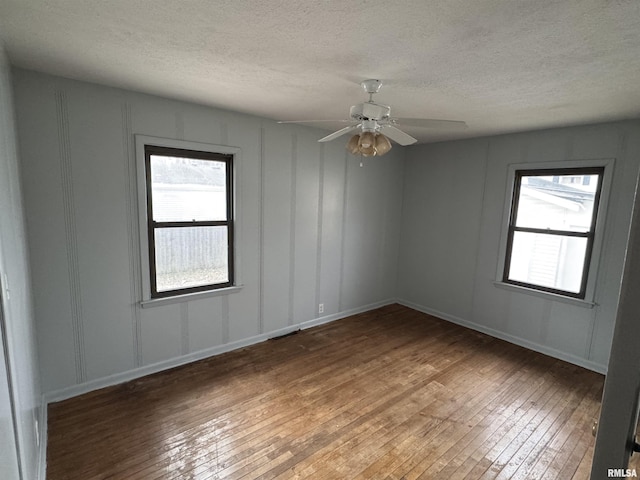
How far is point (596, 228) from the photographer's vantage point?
3.23 m

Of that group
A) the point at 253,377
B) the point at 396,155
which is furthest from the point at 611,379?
the point at 396,155

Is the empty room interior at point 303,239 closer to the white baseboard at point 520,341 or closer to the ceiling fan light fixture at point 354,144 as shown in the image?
the white baseboard at point 520,341

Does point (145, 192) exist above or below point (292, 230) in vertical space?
above

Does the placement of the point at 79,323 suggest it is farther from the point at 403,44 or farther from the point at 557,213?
the point at 557,213

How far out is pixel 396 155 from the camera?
16.1 feet

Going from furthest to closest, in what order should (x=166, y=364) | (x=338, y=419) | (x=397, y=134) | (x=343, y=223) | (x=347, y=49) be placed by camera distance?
(x=343, y=223) < (x=166, y=364) < (x=338, y=419) < (x=397, y=134) < (x=347, y=49)

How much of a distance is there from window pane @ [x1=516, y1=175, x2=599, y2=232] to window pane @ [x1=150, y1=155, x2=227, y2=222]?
3.61 meters

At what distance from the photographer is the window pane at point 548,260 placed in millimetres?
3463

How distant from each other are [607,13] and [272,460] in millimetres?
3006

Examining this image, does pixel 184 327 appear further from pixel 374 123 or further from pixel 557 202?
pixel 557 202

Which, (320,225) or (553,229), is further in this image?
(320,225)

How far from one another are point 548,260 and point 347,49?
11.3 ft

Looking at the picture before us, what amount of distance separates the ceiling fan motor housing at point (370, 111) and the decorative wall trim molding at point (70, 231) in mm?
2236

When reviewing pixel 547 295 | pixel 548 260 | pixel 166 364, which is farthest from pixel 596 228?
pixel 166 364
